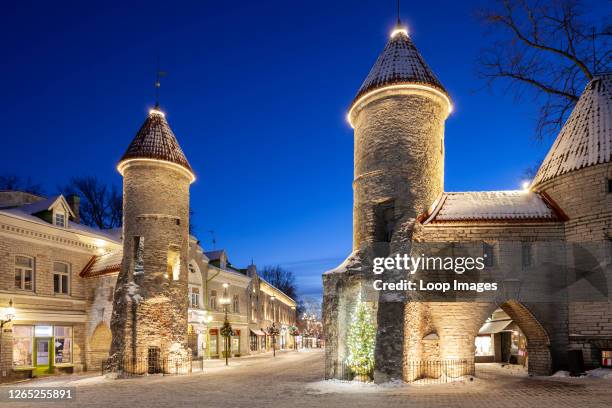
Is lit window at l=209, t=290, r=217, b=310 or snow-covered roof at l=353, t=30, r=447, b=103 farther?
lit window at l=209, t=290, r=217, b=310

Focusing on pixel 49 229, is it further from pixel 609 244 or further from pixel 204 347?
pixel 609 244

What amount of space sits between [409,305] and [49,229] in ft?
59.7

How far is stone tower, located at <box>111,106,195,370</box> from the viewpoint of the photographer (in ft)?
72.9

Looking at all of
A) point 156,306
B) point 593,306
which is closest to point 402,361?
point 593,306

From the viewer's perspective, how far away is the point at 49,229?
986 inches

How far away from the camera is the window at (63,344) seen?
82.2 feet

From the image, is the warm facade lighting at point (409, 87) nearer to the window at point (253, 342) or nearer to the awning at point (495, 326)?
the awning at point (495, 326)

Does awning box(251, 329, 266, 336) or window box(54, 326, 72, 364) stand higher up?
window box(54, 326, 72, 364)

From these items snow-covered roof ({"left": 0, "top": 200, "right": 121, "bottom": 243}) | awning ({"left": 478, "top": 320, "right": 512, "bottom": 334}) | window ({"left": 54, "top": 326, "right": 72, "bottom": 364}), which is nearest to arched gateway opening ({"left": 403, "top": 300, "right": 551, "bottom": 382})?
awning ({"left": 478, "top": 320, "right": 512, "bottom": 334})

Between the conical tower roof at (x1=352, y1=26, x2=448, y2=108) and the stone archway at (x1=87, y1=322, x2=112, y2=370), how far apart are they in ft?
58.4

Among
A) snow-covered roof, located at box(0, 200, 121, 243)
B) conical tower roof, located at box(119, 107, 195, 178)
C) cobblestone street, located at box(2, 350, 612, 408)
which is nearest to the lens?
cobblestone street, located at box(2, 350, 612, 408)

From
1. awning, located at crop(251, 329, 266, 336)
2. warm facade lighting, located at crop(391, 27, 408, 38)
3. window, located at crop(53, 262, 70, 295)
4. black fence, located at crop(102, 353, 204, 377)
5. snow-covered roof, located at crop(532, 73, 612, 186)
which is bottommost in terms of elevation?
awning, located at crop(251, 329, 266, 336)

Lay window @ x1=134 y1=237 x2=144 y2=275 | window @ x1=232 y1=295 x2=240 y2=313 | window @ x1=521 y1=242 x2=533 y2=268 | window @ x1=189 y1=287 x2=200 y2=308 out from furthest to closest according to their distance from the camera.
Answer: window @ x1=232 y1=295 x2=240 y2=313 → window @ x1=189 y1=287 x2=200 y2=308 → window @ x1=134 y1=237 x2=144 y2=275 → window @ x1=521 y1=242 x2=533 y2=268

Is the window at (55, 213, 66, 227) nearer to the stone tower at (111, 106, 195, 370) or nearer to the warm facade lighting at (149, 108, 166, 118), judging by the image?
the stone tower at (111, 106, 195, 370)
